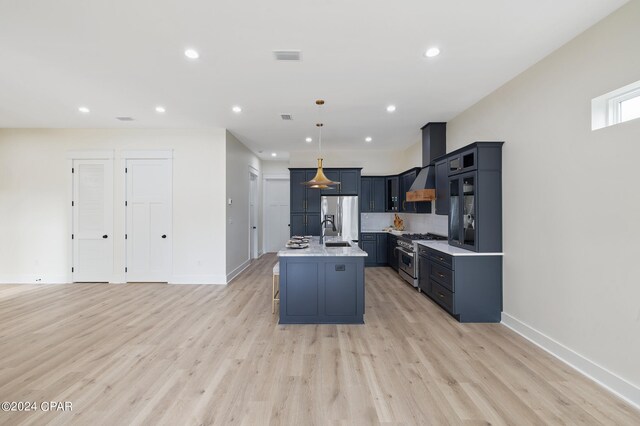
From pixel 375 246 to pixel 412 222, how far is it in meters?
1.11

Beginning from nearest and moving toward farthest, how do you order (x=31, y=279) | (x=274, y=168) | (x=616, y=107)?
(x=616, y=107), (x=31, y=279), (x=274, y=168)

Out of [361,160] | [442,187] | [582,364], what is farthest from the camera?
[361,160]

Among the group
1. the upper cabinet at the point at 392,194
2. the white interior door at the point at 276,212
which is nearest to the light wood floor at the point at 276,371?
the upper cabinet at the point at 392,194

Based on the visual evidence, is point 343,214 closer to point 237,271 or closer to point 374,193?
point 374,193

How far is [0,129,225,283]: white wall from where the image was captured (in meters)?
5.43

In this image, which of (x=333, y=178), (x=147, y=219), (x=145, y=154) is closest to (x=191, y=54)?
(x=145, y=154)

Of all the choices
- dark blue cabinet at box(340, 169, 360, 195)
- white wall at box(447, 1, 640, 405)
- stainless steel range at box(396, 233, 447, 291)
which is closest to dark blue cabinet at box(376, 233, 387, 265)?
stainless steel range at box(396, 233, 447, 291)

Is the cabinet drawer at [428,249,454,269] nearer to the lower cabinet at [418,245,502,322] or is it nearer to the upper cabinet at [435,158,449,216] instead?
the lower cabinet at [418,245,502,322]

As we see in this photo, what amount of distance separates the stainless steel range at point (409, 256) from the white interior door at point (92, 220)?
585 centimetres

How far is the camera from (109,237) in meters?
5.43

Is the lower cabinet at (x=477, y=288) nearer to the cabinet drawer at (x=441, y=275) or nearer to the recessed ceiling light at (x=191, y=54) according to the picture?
the cabinet drawer at (x=441, y=275)

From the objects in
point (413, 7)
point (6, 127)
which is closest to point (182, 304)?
point (413, 7)

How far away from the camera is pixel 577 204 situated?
2537mm

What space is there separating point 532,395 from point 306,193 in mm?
5253
